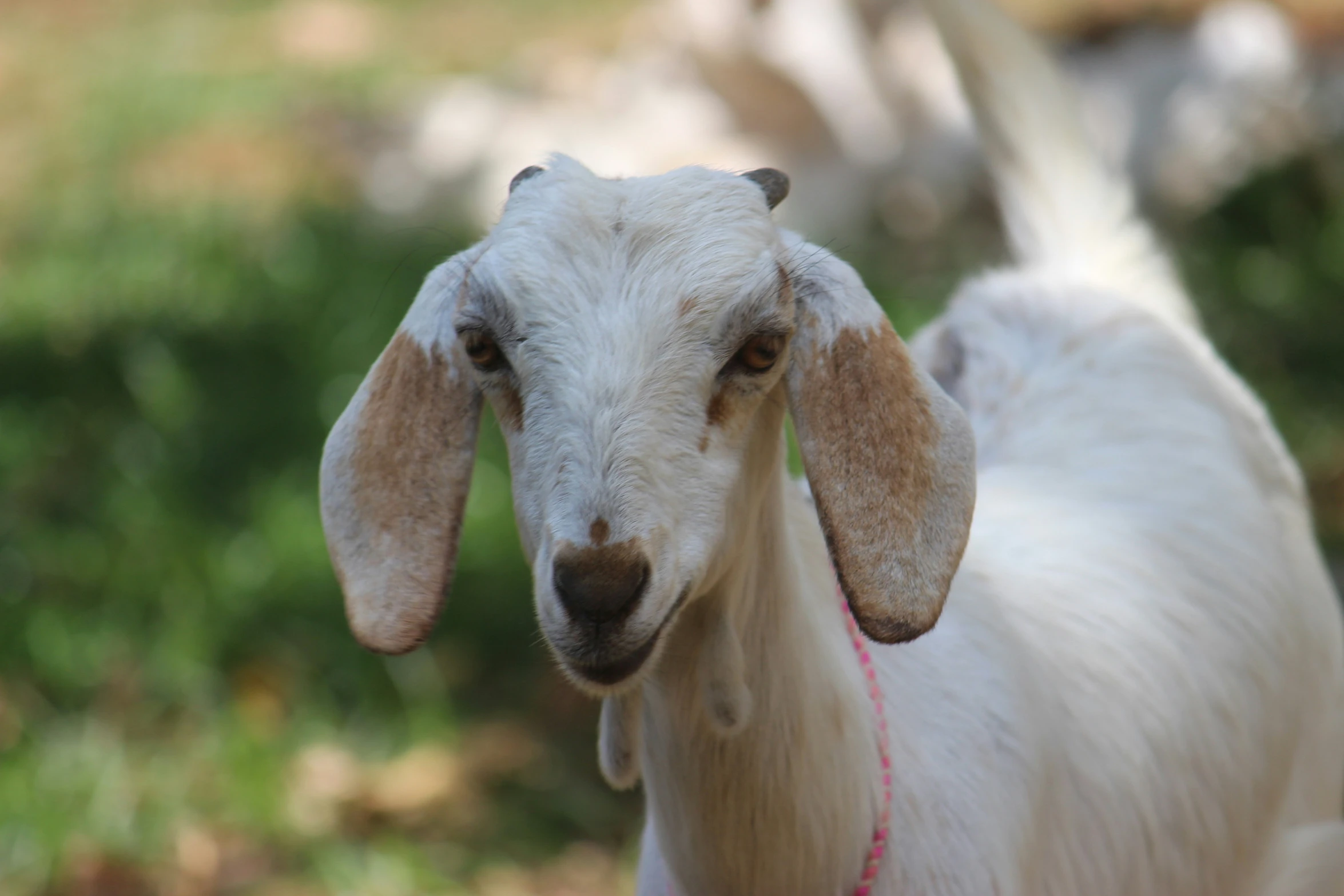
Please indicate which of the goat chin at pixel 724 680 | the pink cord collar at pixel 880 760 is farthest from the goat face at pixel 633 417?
the pink cord collar at pixel 880 760

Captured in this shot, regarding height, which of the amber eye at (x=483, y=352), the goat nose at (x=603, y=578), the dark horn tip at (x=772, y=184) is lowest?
the goat nose at (x=603, y=578)

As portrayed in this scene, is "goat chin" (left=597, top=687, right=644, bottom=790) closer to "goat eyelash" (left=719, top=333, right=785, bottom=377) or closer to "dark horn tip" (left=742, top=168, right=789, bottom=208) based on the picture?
"goat eyelash" (left=719, top=333, right=785, bottom=377)

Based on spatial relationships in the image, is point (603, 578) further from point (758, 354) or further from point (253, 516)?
point (253, 516)

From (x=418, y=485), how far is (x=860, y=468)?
2.00 feet

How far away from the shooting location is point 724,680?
2135 millimetres

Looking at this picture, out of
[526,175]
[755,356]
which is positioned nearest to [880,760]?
[755,356]

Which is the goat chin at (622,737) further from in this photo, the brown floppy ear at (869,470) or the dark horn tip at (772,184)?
the dark horn tip at (772,184)

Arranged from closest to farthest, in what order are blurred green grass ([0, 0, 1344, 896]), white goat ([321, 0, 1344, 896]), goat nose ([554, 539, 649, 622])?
goat nose ([554, 539, 649, 622]) < white goat ([321, 0, 1344, 896]) < blurred green grass ([0, 0, 1344, 896])

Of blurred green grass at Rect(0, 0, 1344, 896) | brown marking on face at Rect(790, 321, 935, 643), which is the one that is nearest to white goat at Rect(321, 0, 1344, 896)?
brown marking on face at Rect(790, 321, 935, 643)

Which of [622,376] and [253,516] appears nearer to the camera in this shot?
[622,376]

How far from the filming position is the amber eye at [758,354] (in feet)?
6.27

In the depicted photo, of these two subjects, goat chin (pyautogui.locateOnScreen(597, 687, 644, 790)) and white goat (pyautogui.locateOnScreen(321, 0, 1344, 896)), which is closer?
white goat (pyautogui.locateOnScreen(321, 0, 1344, 896))

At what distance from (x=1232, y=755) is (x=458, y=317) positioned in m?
1.70

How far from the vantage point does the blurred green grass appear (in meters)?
3.75
